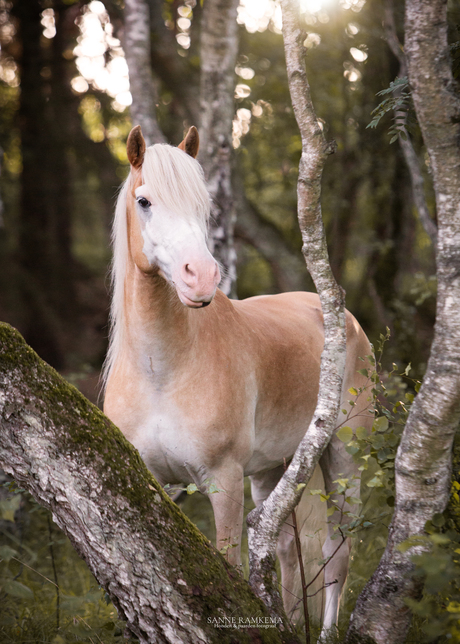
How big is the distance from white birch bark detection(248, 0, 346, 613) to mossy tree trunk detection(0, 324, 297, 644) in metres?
0.35

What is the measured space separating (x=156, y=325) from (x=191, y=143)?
2.89 feet

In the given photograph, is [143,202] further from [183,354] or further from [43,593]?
[43,593]

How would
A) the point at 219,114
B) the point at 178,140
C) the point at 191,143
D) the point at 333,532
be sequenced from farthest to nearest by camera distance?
the point at 178,140, the point at 219,114, the point at 333,532, the point at 191,143

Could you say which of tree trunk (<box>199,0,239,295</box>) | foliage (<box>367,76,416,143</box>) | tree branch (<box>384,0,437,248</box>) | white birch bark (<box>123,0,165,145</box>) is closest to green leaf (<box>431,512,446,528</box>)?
foliage (<box>367,76,416,143</box>)

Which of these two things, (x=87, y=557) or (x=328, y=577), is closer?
(x=87, y=557)

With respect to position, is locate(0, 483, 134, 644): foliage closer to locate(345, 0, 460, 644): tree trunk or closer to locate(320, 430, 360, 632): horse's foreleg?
locate(345, 0, 460, 644): tree trunk

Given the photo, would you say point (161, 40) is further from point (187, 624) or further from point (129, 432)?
point (187, 624)

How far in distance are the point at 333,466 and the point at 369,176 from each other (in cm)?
592

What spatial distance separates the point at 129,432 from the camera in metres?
2.52

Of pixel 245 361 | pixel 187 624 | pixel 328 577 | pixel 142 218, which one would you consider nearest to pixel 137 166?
pixel 142 218

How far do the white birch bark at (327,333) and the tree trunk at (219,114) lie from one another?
76.7 inches

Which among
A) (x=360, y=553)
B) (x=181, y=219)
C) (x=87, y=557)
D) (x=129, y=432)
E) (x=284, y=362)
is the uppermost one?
(x=181, y=219)

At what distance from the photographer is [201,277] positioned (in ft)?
6.72

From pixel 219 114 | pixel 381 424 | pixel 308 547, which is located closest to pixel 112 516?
pixel 381 424
